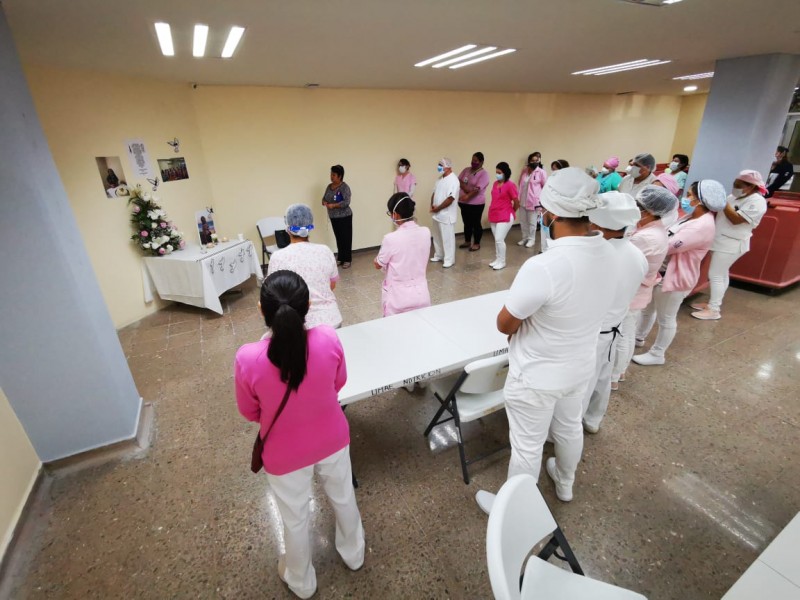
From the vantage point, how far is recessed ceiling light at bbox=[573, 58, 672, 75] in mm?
4765

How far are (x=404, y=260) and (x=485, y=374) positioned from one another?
1.06 meters

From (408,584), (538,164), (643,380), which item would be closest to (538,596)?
(408,584)

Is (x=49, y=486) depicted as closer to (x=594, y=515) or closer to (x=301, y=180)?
(x=594, y=515)

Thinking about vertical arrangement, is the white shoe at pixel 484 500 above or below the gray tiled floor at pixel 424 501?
above

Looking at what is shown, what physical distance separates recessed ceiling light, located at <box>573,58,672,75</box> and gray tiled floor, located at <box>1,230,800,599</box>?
12.5 feet

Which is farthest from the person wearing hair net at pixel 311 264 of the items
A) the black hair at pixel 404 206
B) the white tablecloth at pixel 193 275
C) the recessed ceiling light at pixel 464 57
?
the recessed ceiling light at pixel 464 57

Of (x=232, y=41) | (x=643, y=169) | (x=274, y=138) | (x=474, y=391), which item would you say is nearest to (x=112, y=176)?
(x=232, y=41)

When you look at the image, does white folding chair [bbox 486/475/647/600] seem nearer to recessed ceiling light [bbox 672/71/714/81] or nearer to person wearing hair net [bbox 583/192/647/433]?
person wearing hair net [bbox 583/192/647/433]

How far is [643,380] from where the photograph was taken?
326 centimetres

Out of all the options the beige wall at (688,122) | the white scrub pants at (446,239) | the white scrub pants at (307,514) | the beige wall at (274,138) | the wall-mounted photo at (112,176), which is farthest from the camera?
the beige wall at (688,122)

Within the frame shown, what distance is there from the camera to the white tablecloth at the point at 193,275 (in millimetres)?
4410

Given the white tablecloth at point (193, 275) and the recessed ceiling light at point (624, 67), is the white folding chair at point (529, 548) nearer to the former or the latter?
the white tablecloth at point (193, 275)

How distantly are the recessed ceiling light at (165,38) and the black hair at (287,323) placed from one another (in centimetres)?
258

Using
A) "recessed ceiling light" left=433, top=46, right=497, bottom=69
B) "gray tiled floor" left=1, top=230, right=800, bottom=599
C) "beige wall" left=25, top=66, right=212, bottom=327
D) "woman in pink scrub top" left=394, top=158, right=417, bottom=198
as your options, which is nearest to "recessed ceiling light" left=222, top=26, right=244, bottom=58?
"beige wall" left=25, top=66, right=212, bottom=327
